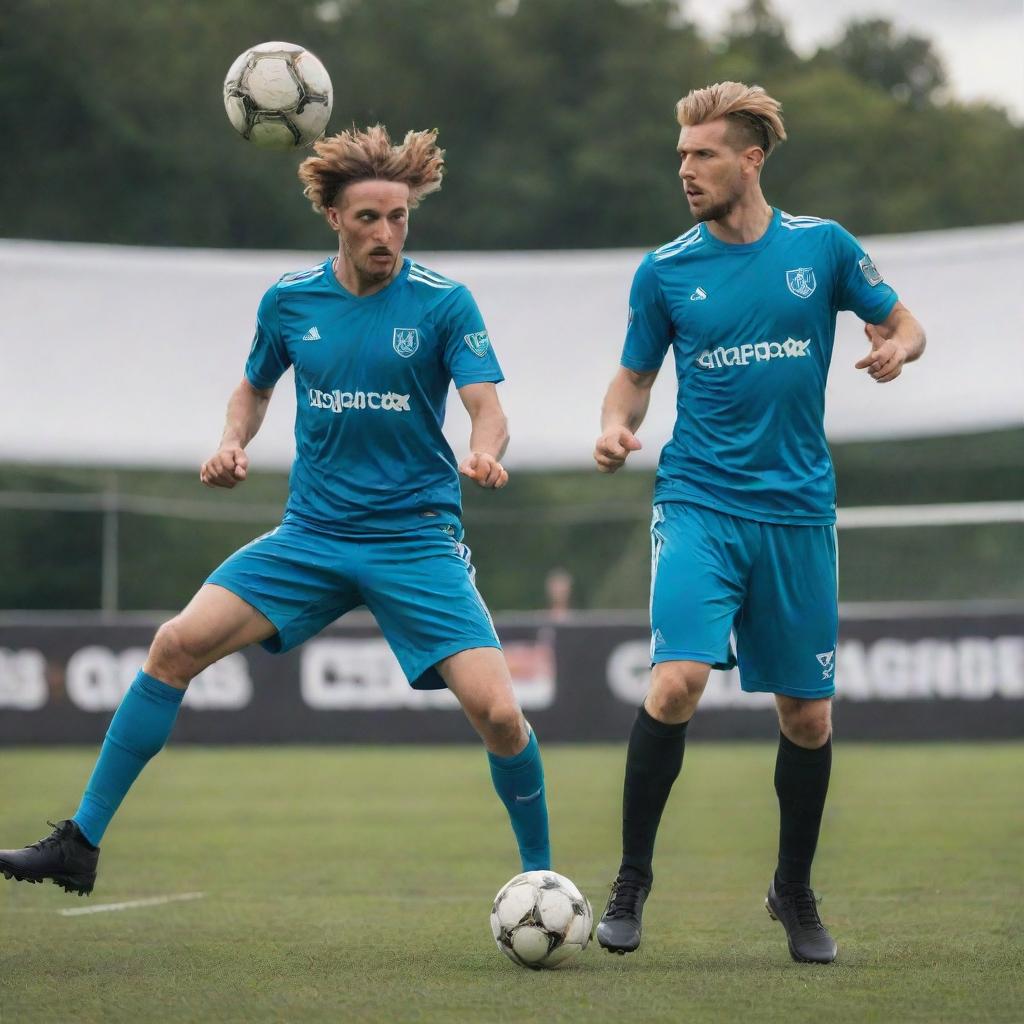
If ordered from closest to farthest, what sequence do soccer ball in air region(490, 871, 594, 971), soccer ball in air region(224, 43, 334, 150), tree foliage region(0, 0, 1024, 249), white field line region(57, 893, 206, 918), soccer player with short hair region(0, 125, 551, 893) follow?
soccer ball in air region(490, 871, 594, 971)
soccer player with short hair region(0, 125, 551, 893)
soccer ball in air region(224, 43, 334, 150)
white field line region(57, 893, 206, 918)
tree foliage region(0, 0, 1024, 249)

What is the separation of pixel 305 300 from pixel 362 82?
1546 inches

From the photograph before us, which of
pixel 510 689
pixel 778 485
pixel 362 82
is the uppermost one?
pixel 362 82

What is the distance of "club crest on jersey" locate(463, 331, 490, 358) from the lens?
609cm

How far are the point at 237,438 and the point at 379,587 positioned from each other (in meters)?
0.68

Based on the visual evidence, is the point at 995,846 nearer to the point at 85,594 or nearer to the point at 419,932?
the point at 419,932

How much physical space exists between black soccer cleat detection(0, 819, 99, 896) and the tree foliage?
33.6 meters

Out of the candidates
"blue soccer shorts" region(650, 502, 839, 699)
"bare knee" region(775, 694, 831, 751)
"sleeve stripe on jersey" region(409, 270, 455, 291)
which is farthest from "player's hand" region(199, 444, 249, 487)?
"bare knee" region(775, 694, 831, 751)

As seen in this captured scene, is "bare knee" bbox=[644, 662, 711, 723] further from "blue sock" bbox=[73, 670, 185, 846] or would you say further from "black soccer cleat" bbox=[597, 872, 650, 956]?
"blue sock" bbox=[73, 670, 185, 846]

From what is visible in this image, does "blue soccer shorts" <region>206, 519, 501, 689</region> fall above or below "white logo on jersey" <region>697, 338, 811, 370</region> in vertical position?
below

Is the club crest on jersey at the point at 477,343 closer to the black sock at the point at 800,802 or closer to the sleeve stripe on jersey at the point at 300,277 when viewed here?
the sleeve stripe on jersey at the point at 300,277

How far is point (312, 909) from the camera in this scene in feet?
23.4

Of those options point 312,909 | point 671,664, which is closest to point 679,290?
point 671,664

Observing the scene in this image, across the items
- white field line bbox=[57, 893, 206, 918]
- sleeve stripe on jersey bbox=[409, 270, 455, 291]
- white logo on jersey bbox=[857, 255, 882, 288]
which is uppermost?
white logo on jersey bbox=[857, 255, 882, 288]

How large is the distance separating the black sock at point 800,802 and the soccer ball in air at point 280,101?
275 centimetres
